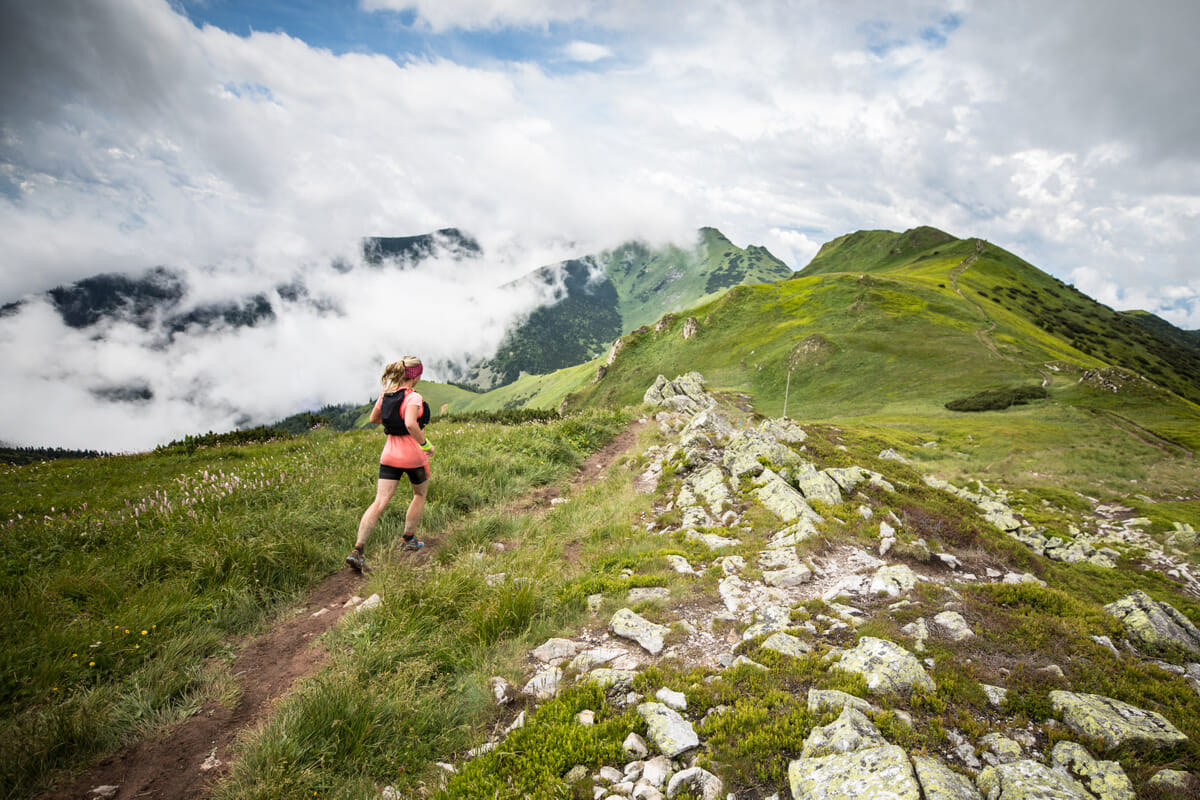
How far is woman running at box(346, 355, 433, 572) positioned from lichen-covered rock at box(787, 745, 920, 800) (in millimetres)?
6669

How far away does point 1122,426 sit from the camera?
36.8 meters

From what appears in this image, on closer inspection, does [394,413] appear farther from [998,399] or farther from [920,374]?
[920,374]

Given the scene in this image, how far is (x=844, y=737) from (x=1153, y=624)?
6204 millimetres

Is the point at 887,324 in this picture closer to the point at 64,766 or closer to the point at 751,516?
the point at 751,516

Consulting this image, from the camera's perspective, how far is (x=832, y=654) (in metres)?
5.15

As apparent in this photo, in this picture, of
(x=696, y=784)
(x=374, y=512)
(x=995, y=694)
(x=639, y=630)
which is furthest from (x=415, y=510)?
(x=995, y=694)

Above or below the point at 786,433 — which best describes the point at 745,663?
below

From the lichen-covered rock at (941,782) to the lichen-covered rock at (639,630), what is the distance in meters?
2.80

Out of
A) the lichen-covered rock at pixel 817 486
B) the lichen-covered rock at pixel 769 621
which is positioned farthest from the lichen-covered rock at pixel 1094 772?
the lichen-covered rock at pixel 817 486

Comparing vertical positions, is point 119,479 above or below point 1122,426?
above

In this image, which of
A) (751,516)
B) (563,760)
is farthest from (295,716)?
(751,516)

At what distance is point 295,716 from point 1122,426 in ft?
184

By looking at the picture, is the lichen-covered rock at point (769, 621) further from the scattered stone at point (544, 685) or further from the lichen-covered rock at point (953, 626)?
the scattered stone at point (544, 685)

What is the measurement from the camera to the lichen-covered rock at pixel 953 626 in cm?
550
